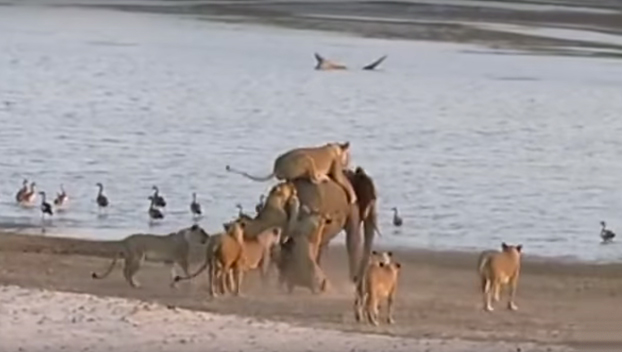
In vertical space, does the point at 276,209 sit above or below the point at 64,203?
below

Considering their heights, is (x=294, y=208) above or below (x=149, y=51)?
below

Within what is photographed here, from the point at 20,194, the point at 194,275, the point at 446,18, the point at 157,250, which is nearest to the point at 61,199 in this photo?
the point at 20,194

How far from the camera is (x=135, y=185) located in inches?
875

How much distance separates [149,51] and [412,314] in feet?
96.2

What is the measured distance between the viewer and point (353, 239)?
48.3ft

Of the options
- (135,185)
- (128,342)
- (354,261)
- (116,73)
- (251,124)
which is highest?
(116,73)

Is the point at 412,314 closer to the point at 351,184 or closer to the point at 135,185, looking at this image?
the point at 351,184

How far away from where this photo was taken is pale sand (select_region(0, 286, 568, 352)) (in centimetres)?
1105

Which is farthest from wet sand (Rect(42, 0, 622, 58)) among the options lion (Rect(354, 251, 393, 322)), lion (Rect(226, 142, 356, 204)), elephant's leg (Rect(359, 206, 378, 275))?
lion (Rect(354, 251, 393, 322))

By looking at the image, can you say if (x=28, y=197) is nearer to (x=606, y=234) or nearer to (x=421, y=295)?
(x=606, y=234)

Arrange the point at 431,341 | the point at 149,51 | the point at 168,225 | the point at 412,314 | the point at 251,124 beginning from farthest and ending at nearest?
the point at 149,51 < the point at 251,124 < the point at 168,225 < the point at 412,314 < the point at 431,341

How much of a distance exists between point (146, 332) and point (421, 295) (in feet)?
13.1

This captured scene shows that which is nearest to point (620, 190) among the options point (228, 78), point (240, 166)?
point (240, 166)

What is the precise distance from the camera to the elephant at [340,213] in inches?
560
